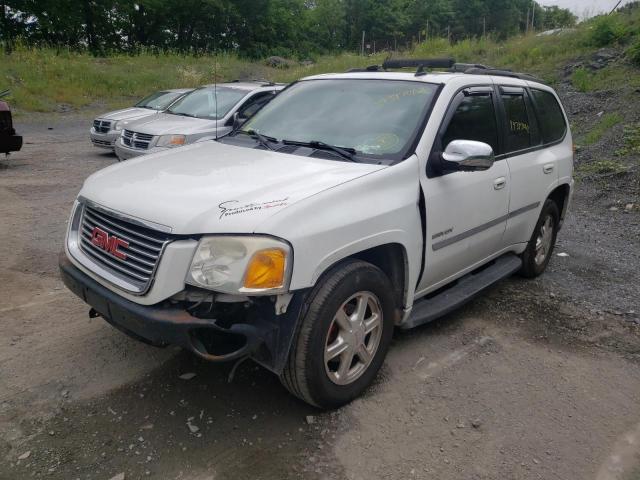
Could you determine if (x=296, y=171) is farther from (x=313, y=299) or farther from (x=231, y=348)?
(x=231, y=348)

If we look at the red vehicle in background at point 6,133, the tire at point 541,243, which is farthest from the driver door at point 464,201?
the red vehicle in background at point 6,133

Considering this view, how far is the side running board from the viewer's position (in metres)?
3.53

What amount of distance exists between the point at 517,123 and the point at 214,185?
8.97 ft

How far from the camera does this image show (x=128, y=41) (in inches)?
1635

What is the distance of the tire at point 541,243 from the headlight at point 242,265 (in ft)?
10.2

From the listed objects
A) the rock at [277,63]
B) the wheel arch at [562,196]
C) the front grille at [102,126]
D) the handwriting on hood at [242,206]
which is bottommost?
the wheel arch at [562,196]

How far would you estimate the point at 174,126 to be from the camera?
8836mm

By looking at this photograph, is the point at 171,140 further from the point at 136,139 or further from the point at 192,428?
the point at 192,428

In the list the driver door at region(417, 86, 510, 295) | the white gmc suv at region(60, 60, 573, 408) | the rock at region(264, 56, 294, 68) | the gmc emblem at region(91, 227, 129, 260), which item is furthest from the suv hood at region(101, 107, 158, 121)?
the rock at region(264, 56, 294, 68)

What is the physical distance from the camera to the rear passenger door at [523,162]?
4.25 m

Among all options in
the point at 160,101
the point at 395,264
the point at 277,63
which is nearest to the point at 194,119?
the point at 160,101

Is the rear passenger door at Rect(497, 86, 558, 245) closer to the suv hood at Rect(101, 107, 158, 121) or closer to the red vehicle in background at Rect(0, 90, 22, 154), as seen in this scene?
the red vehicle in background at Rect(0, 90, 22, 154)

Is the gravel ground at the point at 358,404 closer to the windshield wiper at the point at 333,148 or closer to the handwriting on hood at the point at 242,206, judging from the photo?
the handwriting on hood at the point at 242,206

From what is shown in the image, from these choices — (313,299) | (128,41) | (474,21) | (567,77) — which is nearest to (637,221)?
(313,299)
